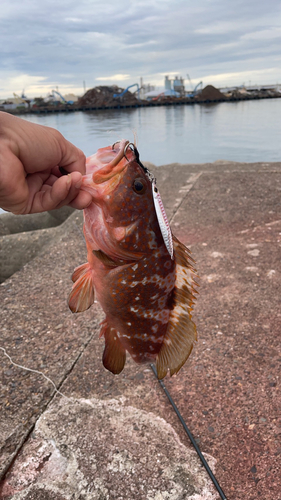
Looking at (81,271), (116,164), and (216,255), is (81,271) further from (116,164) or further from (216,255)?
(216,255)

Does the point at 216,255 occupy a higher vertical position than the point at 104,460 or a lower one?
higher

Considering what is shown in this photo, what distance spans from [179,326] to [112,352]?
0.39 meters

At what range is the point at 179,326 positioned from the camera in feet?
6.07

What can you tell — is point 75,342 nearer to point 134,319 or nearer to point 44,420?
point 44,420

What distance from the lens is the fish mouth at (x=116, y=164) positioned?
1479mm

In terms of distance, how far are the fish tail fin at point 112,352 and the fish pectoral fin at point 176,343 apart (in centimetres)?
22

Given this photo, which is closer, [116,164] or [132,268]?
[116,164]

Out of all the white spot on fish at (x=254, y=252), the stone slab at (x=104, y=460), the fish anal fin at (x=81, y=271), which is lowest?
the stone slab at (x=104, y=460)

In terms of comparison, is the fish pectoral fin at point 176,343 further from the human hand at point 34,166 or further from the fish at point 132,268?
the human hand at point 34,166

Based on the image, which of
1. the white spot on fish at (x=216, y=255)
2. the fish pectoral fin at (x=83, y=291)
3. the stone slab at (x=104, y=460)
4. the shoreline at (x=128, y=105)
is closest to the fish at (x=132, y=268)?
the fish pectoral fin at (x=83, y=291)

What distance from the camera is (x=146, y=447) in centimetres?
250

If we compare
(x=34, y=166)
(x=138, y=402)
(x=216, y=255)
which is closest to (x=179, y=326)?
(x=34, y=166)

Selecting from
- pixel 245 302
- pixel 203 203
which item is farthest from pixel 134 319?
pixel 203 203

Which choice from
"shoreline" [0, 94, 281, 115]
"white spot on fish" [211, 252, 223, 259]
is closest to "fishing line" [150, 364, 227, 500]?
"white spot on fish" [211, 252, 223, 259]
